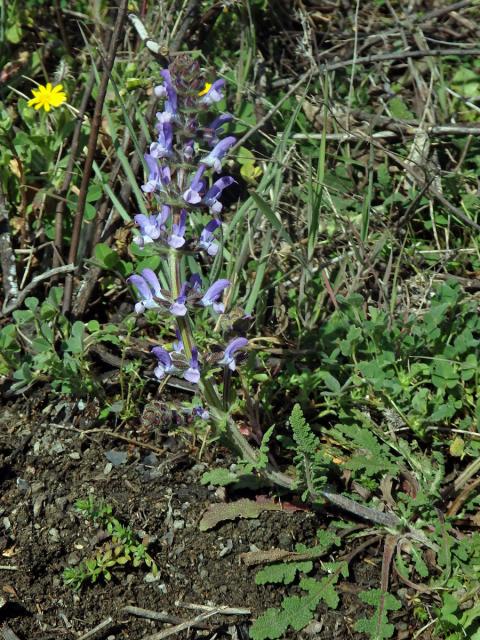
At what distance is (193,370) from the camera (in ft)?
8.02

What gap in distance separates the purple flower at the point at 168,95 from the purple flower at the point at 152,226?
0.25 metres

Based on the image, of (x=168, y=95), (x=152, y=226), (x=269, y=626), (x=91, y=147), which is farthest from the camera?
(x=91, y=147)

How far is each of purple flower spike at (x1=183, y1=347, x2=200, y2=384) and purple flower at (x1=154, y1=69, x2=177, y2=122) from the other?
68 cm

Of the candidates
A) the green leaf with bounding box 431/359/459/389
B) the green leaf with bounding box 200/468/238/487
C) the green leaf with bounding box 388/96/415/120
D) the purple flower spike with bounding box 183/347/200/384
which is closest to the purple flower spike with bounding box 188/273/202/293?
the purple flower spike with bounding box 183/347/200/384

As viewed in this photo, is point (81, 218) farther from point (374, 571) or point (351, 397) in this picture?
point (374, 571)

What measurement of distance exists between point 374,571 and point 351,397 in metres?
0.64

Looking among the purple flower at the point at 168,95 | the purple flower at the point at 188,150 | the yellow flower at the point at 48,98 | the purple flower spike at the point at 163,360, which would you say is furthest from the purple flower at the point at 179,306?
the yellow flower at the point at 48,98

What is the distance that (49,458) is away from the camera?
3029mm

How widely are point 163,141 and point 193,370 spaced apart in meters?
0.67

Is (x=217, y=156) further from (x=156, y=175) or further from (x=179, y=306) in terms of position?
(x=179, y=306)

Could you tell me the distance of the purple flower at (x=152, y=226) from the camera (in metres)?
2.29

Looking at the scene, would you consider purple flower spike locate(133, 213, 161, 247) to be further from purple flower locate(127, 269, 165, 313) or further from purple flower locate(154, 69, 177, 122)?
purple flower locate(154, 69, 177, 122)

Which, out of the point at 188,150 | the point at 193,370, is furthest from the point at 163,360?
the point at 188,150

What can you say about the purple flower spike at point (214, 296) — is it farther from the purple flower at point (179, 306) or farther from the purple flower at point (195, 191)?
the purple flower at point (195, 191)
